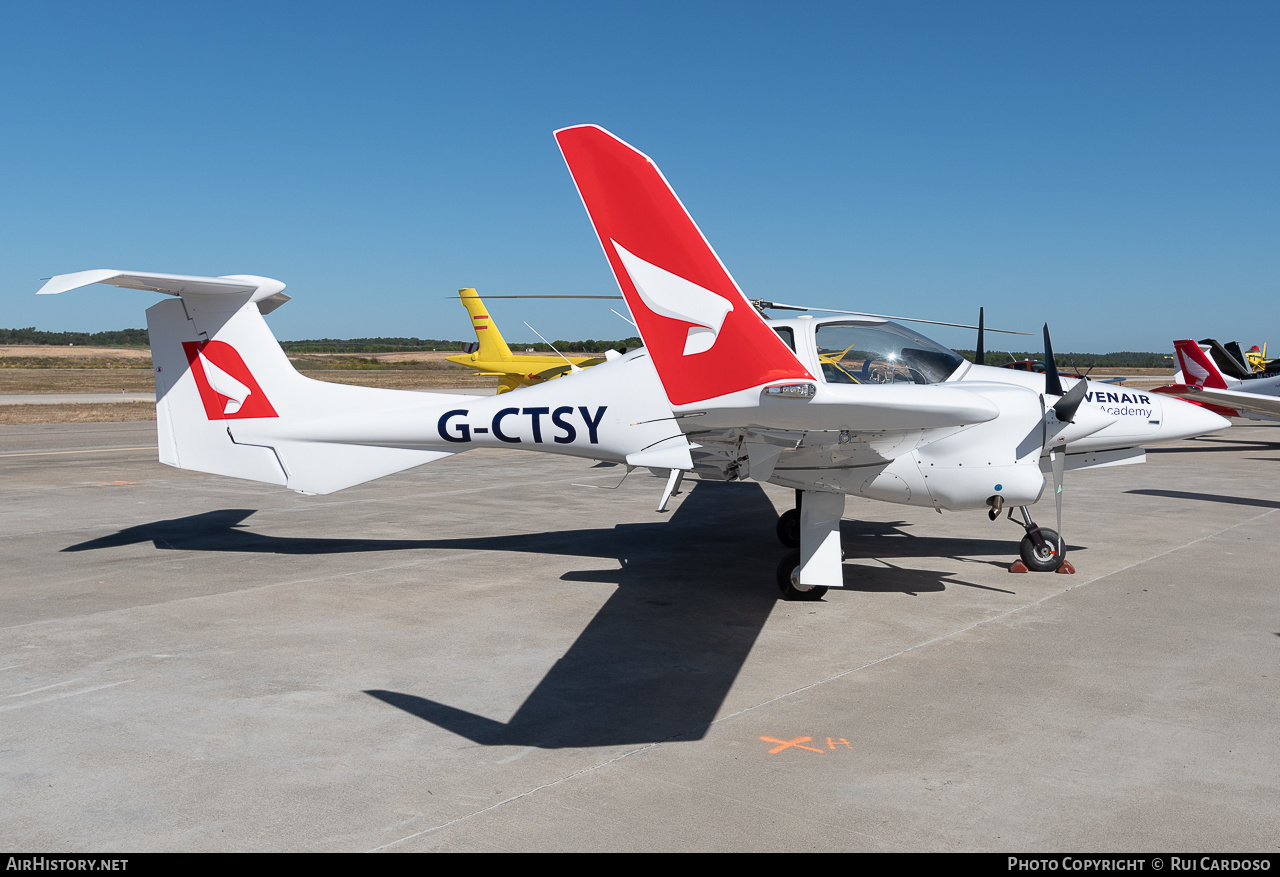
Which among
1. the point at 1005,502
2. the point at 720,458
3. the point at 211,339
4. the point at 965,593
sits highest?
the point at 211,339

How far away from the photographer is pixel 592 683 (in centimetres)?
612

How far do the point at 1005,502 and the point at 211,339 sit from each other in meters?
8.73

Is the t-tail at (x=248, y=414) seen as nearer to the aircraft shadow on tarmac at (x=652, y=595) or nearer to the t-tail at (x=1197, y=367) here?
the aircraft shadow on tarmac at (x=652, y=595)

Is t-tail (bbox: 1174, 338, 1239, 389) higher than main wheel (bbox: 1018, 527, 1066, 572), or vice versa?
t-tail (bbox: 1174, 338, 1239, 389)

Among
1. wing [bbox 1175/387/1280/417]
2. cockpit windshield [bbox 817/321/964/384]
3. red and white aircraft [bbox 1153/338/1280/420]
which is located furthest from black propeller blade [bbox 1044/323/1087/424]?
red and white aircraft [bbox 1153/338/1280/420]

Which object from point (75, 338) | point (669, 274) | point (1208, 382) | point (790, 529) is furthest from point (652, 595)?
point (75, 338)

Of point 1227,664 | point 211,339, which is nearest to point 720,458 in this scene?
point 1227,664

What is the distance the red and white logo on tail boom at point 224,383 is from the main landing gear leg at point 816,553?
613 cm

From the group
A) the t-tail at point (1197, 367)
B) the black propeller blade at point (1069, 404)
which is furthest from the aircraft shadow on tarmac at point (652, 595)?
the t-tail at point (1197, 367)

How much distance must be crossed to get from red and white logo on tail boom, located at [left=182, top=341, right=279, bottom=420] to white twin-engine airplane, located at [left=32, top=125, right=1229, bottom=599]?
16 mm

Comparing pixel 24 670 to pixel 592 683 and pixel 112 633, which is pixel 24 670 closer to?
pixel 112 633

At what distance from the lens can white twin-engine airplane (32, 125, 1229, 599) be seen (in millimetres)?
5879

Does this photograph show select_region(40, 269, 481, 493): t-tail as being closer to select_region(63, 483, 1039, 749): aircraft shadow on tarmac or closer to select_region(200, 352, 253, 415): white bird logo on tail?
select_region(200, 352, 253, 415): white bird logo on tail

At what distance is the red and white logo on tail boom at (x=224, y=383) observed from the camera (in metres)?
10.2
